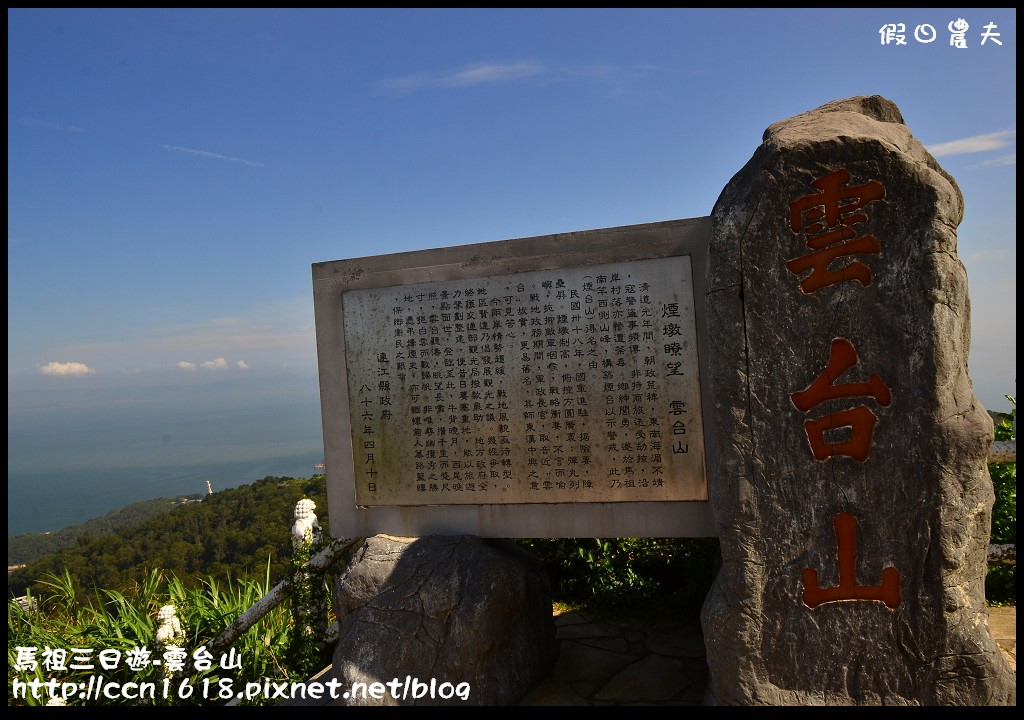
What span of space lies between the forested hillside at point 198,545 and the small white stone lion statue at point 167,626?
45.5 inches

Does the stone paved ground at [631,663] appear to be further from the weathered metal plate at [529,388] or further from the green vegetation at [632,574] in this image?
the weathered metal plate at [529,388]

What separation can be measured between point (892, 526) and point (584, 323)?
208 centimetres

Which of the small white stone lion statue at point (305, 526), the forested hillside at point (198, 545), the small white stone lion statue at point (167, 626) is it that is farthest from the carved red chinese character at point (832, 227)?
the forested hillside at point (198, 545)

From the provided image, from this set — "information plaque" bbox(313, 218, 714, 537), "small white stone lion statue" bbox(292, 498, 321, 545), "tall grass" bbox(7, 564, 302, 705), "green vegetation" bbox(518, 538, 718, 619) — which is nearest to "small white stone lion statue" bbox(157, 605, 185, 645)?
"tall grass" bbox(7, 564, 302, 705)

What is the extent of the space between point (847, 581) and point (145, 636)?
541 cm

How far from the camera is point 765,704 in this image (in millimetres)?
3859

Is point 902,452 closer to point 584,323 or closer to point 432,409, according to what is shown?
point 584,323

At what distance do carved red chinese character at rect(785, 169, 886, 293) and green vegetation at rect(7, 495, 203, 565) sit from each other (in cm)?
1079

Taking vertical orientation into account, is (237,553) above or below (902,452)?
below

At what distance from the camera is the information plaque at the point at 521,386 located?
187 inches

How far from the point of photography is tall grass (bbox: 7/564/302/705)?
578 centimetres
